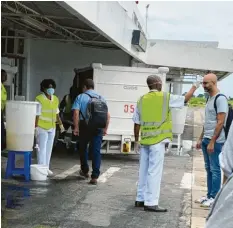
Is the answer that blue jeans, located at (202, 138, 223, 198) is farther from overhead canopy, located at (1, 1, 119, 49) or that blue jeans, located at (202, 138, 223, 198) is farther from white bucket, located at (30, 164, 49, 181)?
white bucket, located at (30, 164, 49, 181)

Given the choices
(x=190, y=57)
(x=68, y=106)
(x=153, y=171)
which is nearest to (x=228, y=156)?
(x=153, y=171)

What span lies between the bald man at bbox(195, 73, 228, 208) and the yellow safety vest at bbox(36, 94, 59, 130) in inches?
120

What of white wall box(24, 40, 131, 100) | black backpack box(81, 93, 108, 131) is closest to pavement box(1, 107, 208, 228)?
black backpack box(81, 93, 108, 131)

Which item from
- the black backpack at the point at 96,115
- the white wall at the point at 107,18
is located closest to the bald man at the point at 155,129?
the white wall at the point at 107,18

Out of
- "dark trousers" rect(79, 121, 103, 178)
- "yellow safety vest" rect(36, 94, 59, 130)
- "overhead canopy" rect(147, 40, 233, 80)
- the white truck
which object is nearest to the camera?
"dark trousers" rect(79, 121, 103, 178)

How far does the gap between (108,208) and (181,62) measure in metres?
10.4

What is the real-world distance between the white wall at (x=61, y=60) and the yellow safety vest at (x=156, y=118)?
8904mm

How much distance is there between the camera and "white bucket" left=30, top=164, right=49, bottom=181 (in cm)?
870

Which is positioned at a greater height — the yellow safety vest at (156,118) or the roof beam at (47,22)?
the roof beam at (47,22)

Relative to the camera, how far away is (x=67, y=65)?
642 inches

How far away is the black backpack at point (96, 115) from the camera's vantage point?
8555mm

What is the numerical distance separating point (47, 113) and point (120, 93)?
2.86 meters

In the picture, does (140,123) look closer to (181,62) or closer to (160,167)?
(160,167)

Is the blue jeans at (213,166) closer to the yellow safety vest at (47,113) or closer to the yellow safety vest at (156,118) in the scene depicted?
→ the yellow safety vest at (156,118)
